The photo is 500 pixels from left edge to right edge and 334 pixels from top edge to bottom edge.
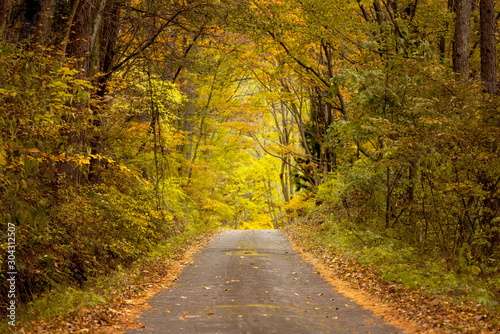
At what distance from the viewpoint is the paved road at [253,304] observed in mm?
6723

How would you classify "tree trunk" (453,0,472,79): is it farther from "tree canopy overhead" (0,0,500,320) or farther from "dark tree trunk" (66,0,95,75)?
"dark tree trunk" (66,0,95,75)

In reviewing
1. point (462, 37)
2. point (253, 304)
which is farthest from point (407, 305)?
point (462, 37)

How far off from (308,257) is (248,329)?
27.5 feet

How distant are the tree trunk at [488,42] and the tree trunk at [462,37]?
655 millimetres

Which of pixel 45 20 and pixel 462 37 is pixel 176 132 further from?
pixel 462 37

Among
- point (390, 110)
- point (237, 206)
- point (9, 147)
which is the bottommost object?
point (237, 206)

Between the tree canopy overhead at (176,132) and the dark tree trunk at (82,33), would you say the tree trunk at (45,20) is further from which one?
the dark tree trunk at (82,33)

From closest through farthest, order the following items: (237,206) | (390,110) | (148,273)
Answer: (148,273)
(390,110)
(237,206)

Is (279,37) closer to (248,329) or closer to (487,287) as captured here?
(487,287)

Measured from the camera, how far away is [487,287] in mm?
8469

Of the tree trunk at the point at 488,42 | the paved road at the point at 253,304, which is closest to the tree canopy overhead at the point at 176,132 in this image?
the tree trunk at the point at 488,42

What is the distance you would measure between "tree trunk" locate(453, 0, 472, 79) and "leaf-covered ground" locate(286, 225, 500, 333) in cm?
632

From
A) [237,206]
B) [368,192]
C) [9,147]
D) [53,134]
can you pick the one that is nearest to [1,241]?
[53,134]

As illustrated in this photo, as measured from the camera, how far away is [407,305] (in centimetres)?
782
